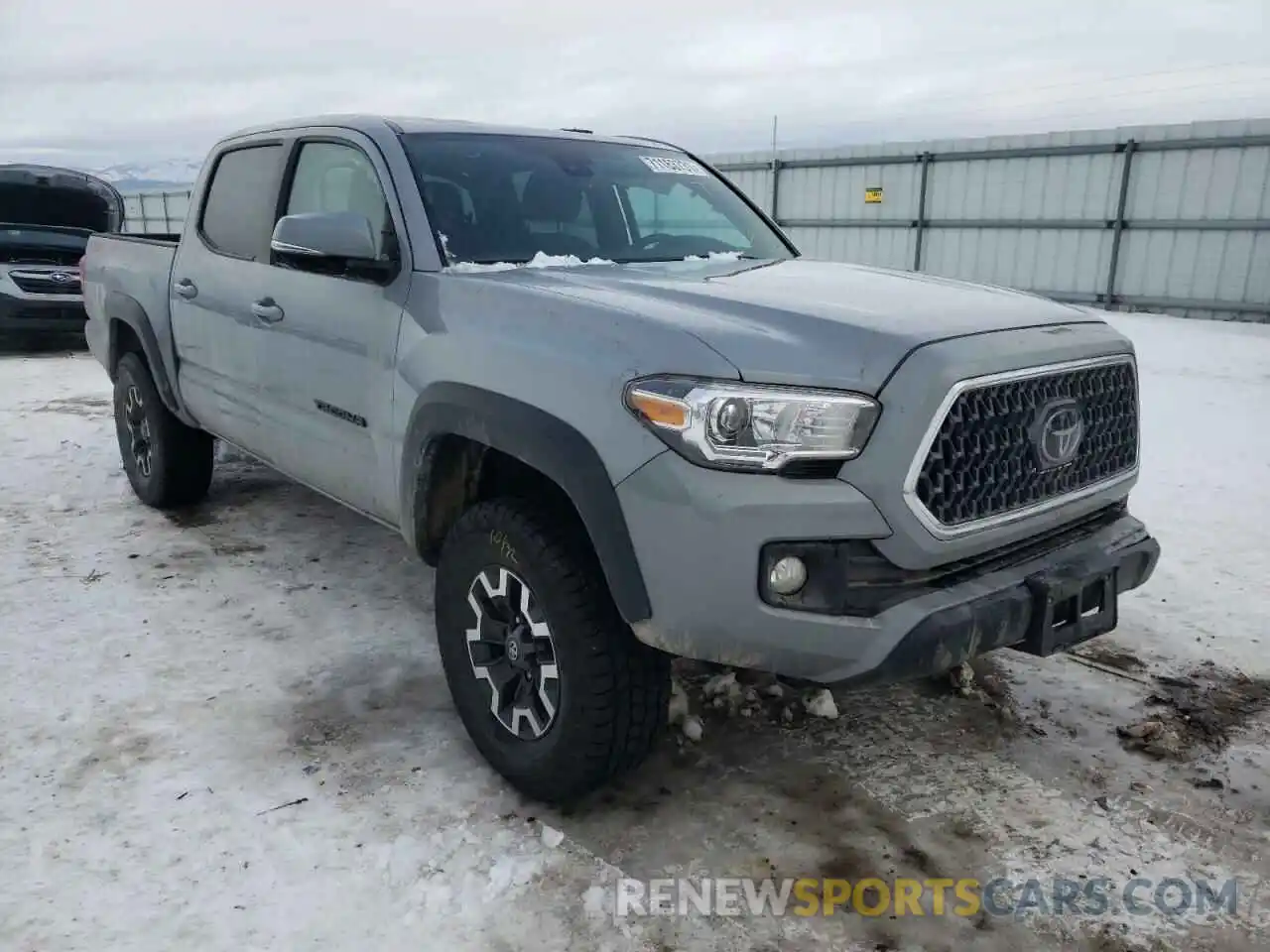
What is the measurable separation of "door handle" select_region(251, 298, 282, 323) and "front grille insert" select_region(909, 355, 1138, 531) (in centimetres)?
254

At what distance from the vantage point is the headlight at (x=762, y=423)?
2145 mm

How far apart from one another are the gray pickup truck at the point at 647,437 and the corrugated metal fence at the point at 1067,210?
A: 1202cm

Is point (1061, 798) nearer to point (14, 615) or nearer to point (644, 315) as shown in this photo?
point (644, 315)

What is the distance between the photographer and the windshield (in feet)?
10.5

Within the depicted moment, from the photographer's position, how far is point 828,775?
287 centimetres

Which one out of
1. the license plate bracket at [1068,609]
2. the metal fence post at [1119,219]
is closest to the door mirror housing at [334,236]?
the license plate bracket at [1068,609]

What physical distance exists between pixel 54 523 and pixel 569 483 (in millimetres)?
3885

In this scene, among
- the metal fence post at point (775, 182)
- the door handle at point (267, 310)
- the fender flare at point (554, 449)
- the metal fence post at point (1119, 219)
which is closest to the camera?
the fender flare at point (554, 449)

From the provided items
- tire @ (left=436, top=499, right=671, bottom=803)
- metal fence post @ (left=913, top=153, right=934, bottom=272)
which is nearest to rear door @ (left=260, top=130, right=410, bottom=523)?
tire @ (left=436, top=499, right=671, bottom=803)

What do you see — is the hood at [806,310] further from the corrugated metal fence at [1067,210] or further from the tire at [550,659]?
the corrugated metal fence at [1067,210]

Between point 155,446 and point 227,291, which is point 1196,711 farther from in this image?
point 155,446

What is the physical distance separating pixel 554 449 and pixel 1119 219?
13970 millimetres

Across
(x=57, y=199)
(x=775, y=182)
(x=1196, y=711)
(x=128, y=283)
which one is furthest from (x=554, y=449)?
(x=775, y=182)

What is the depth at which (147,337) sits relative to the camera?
477 centimetres
